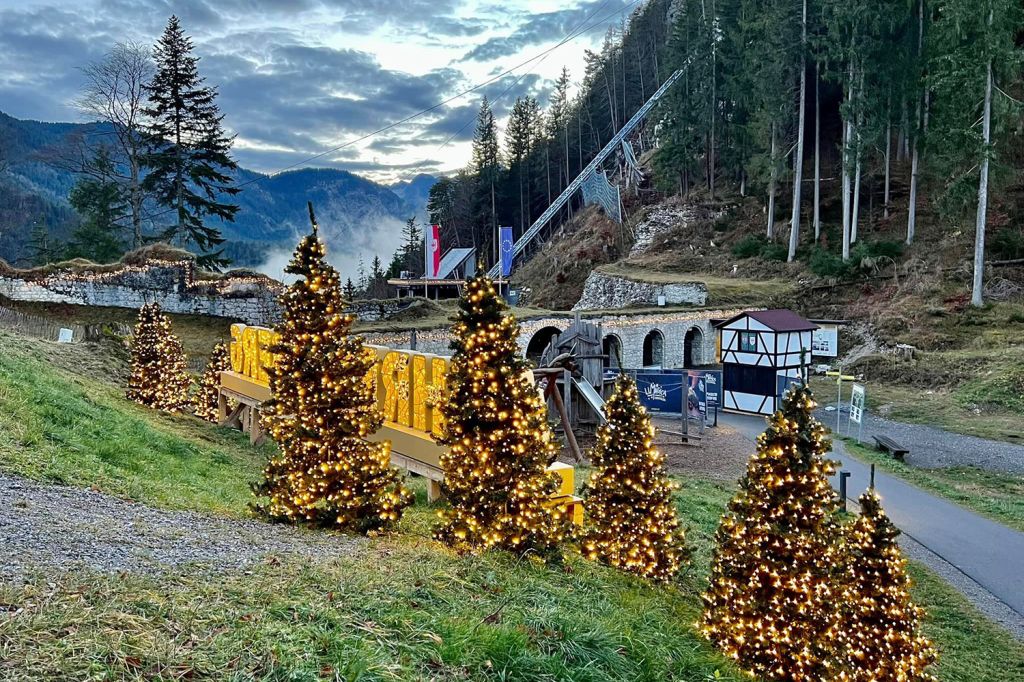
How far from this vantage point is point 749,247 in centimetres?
4172

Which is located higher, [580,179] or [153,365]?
[580,179]

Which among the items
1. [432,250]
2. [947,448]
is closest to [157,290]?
[432,250]

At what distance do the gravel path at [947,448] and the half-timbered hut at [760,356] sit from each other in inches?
119

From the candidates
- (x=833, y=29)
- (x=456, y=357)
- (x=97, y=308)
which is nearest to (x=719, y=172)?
(x=833, y=29)

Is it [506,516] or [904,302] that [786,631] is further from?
[904,302]

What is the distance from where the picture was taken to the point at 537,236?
61.8m

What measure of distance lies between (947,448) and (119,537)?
768 inches

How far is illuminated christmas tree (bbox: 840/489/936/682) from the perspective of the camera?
5898 mm

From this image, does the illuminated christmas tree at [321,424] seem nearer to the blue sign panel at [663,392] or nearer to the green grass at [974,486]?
the green grass at [974,486]

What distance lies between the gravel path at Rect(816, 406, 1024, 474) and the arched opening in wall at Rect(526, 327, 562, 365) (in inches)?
532

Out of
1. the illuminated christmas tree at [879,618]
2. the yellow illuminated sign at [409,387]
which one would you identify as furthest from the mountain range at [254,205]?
the illuminated christmas tree at [879,618]

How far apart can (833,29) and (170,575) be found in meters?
41.8

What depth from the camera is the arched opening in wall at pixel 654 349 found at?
3155cm

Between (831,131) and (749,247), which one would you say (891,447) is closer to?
(749,247)
